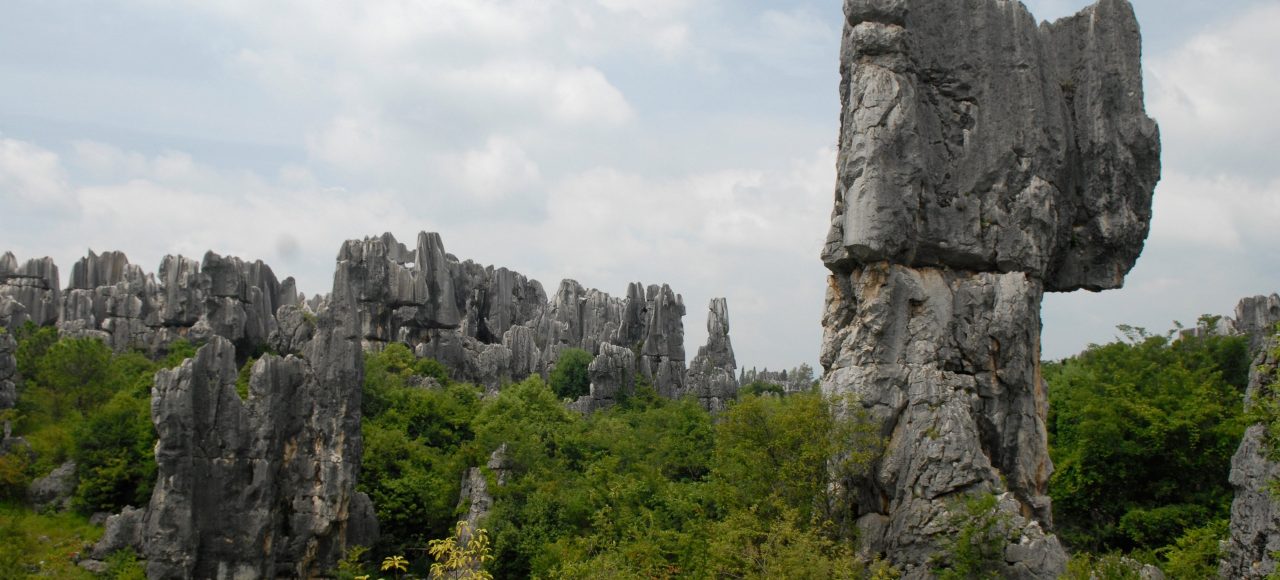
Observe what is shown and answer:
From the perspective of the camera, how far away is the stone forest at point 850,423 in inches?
696

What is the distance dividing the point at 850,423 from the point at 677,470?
15.9m

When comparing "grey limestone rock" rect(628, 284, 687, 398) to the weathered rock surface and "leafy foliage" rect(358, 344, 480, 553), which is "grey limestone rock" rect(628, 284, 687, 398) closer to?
"leafy foliage" rect(358, 344, 480, 553)

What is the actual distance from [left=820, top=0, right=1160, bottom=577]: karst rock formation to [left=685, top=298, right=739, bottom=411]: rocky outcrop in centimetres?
3290

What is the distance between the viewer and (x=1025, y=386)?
18.9m

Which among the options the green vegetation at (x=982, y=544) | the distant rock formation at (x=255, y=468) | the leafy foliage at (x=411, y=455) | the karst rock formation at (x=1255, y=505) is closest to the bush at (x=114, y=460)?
the distant rock formation at (x=255, y=468)

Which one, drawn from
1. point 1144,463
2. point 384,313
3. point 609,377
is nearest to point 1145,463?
point 1144,463

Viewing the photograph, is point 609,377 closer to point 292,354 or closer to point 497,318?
point 497,318

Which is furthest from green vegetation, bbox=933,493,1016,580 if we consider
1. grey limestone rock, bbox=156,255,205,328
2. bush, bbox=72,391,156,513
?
grey limestone rock, bbox=156,255,205,328

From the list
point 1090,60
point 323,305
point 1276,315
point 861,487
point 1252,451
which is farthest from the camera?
point 1276,315

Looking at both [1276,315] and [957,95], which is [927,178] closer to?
[957,95]

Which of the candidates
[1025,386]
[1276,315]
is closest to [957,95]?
[1025,386]

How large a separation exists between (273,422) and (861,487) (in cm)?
1588

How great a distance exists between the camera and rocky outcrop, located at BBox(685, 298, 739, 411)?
2146 inches

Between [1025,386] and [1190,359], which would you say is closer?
[1025,386]
